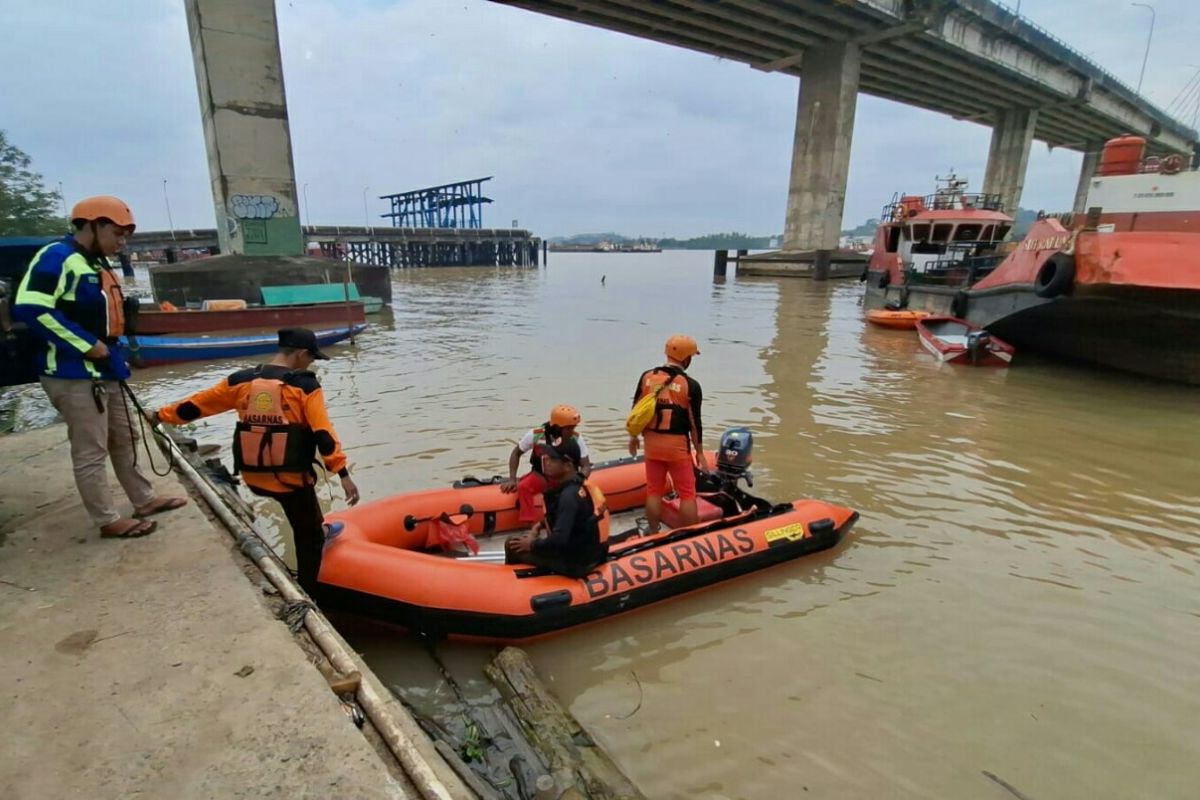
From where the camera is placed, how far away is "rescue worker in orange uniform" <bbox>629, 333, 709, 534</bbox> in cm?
455

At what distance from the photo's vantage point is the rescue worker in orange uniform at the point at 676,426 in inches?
179

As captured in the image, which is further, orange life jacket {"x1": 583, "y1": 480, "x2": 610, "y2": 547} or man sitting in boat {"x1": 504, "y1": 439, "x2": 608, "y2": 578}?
orange life jacket {"x1": 583, "y1": 480, "x2": 610, "y2": 547}

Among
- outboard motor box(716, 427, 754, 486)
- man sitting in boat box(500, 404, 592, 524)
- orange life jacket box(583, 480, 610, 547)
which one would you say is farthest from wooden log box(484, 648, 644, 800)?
outboard motor box(716, 427, 754, 486)

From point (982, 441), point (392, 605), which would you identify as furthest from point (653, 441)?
point (982, 441)

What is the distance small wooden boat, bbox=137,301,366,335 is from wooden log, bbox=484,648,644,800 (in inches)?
525

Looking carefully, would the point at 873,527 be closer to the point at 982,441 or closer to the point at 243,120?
the point at 982,441

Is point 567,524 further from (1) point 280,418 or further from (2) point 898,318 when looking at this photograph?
(2) point 898,318

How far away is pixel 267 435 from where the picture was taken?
3.08 m

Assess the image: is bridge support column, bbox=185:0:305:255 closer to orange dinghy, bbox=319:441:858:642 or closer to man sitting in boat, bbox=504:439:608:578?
orange dinghy, bbox=319:441:858:642

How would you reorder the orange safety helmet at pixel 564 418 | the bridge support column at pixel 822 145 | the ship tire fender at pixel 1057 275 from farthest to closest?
the bridge support column at pixel 822 145
the ship tire fender at pixel 1057 275
the orange safety helmet at pixel 564 418

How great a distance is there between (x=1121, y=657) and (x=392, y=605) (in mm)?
4625

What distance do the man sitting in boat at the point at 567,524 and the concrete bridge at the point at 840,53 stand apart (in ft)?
111

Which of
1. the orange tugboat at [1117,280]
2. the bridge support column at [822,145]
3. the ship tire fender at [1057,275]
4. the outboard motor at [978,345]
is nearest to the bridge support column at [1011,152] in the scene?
the bridge support column at [822,145]

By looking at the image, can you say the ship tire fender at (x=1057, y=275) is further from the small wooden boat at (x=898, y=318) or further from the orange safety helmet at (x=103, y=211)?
the orange safety helmet at (x=103, y=211)
